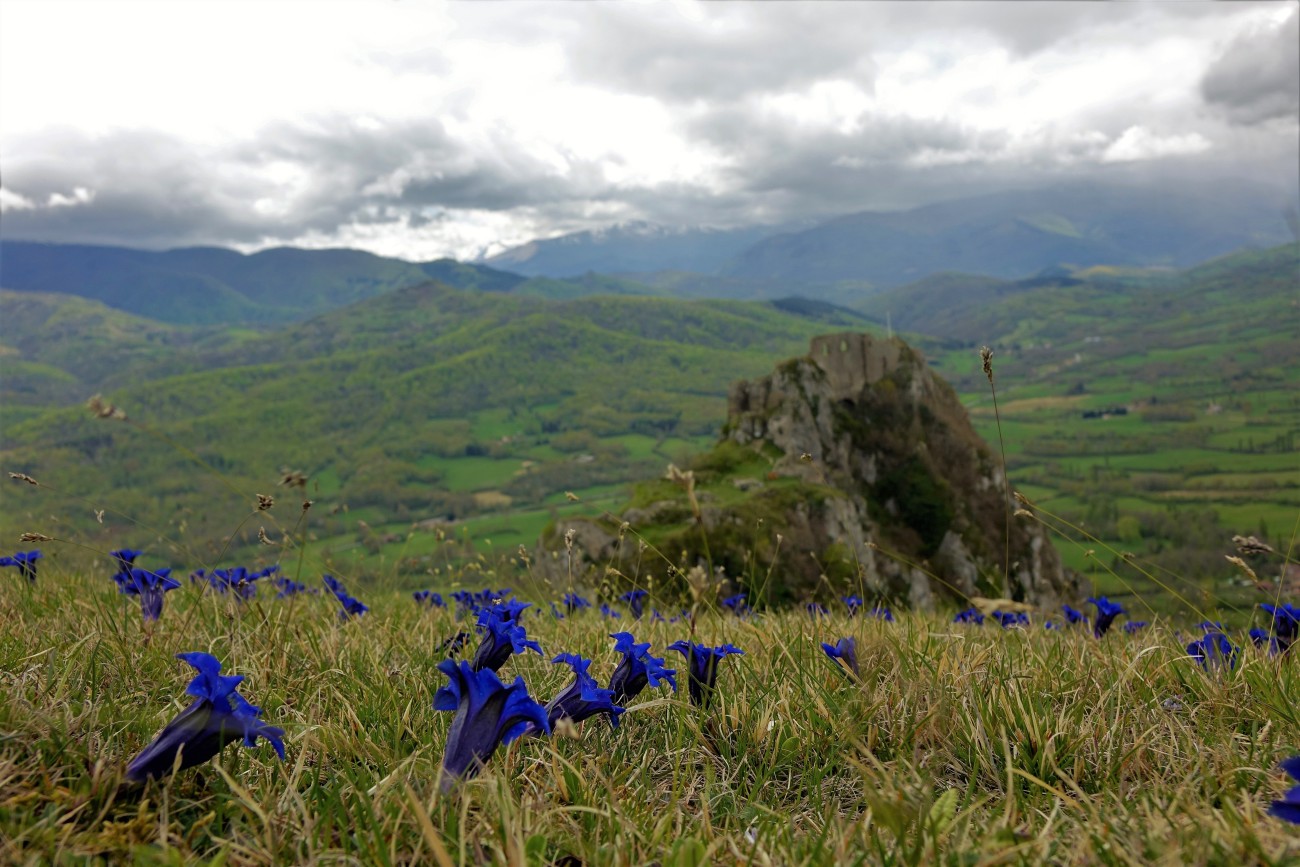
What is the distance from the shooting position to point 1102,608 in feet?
16.2

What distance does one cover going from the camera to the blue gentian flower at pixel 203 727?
2.18 m

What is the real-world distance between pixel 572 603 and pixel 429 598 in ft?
4.16

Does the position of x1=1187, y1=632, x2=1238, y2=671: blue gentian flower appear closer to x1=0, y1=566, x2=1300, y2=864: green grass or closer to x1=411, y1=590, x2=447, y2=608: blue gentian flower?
x1=0, y1=566, x2=1300, y2=864: green grass

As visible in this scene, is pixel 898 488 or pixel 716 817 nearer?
pixel 716 817

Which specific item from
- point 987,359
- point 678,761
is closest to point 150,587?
point 678,761

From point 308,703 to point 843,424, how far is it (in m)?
43.6

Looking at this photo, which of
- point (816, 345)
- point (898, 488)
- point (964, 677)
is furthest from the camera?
point (816, 345)

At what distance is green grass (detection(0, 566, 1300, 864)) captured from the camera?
2.07 meters

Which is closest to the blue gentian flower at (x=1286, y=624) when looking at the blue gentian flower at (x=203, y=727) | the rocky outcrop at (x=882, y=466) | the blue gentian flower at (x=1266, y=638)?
the blue gentian flower at (x=1266, y=638)

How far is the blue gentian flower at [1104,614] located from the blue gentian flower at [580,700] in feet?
12.5

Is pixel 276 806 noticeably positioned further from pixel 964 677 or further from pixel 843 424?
pixel 843 424

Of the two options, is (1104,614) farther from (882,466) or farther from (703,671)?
(882,466)

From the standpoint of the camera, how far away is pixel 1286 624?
14.6ft

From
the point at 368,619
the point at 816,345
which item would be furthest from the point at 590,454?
the point at 368,619
